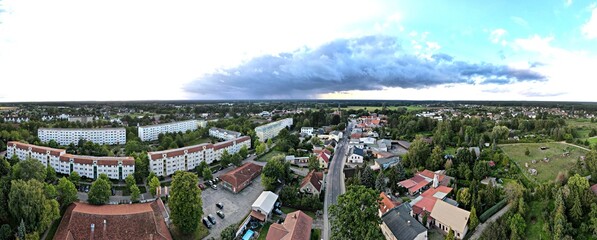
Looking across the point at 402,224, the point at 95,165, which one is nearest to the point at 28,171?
the point at 95,165

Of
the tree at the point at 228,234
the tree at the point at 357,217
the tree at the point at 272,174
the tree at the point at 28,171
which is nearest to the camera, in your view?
the tree at the point at 357,217

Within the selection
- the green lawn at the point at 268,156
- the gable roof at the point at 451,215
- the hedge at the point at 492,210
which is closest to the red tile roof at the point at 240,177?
the green lawn at the point at 268,156

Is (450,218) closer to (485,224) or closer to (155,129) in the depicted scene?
(485,224)

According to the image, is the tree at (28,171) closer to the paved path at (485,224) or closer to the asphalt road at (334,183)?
the asphalt road at (334,183)

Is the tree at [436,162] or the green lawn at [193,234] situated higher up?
the tree at [436,162]

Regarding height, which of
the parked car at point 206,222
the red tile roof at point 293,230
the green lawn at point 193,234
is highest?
the red tile roof at point 293,230

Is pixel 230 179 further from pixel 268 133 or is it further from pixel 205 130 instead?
pixel 205 130

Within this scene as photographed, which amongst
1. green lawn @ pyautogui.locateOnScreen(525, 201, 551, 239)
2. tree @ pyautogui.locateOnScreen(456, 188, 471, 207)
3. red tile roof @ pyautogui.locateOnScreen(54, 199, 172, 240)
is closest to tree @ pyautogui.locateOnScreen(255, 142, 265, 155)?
red tile roof @ pyautogui.locateOnScreen(54, 199, 172, 240)

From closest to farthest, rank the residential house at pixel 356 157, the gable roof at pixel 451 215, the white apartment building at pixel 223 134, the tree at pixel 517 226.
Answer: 1. the tree at pixel 517 226
2. the gable roof at pixel 451 215
3. the residential house at pixel 356 157
4. the white apartment building at pixel 223 134
